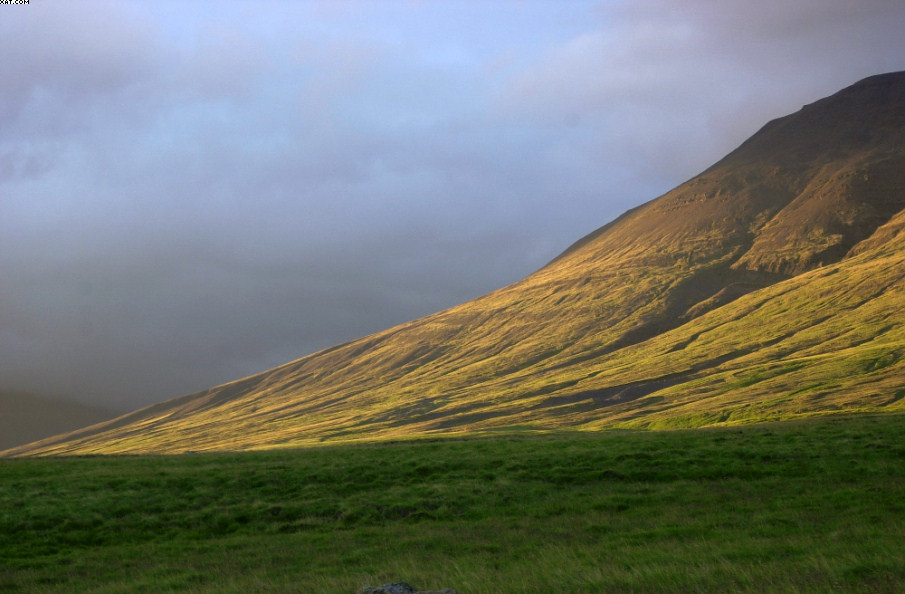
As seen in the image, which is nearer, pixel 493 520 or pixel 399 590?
pixel 399 590

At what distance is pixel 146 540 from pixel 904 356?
136m

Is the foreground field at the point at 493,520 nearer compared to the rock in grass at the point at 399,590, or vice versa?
the rock in grass at the point at 399,590

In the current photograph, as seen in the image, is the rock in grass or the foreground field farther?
the foreground field

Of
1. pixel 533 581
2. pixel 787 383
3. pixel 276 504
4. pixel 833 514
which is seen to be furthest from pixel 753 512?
pixel 787 383

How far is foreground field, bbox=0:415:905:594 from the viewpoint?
1528cm

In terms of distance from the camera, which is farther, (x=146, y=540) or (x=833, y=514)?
(x=146, y=540)

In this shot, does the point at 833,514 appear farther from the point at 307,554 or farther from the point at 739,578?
the point at 307,554

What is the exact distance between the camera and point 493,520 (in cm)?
2491

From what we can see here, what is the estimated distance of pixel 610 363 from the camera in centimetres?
19712

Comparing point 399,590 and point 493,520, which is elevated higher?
point 399,590

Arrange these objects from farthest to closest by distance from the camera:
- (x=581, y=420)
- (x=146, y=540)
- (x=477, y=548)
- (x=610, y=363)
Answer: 1. (x=610, y=363)
2. (x=581, y=420)
3. (x=146, y=540)
4. (x=477, y=548)

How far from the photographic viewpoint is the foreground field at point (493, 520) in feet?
50.1

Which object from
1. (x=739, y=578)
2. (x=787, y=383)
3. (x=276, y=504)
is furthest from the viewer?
(x=787, y=383)

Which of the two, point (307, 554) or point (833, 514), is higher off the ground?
point (307, 554)
